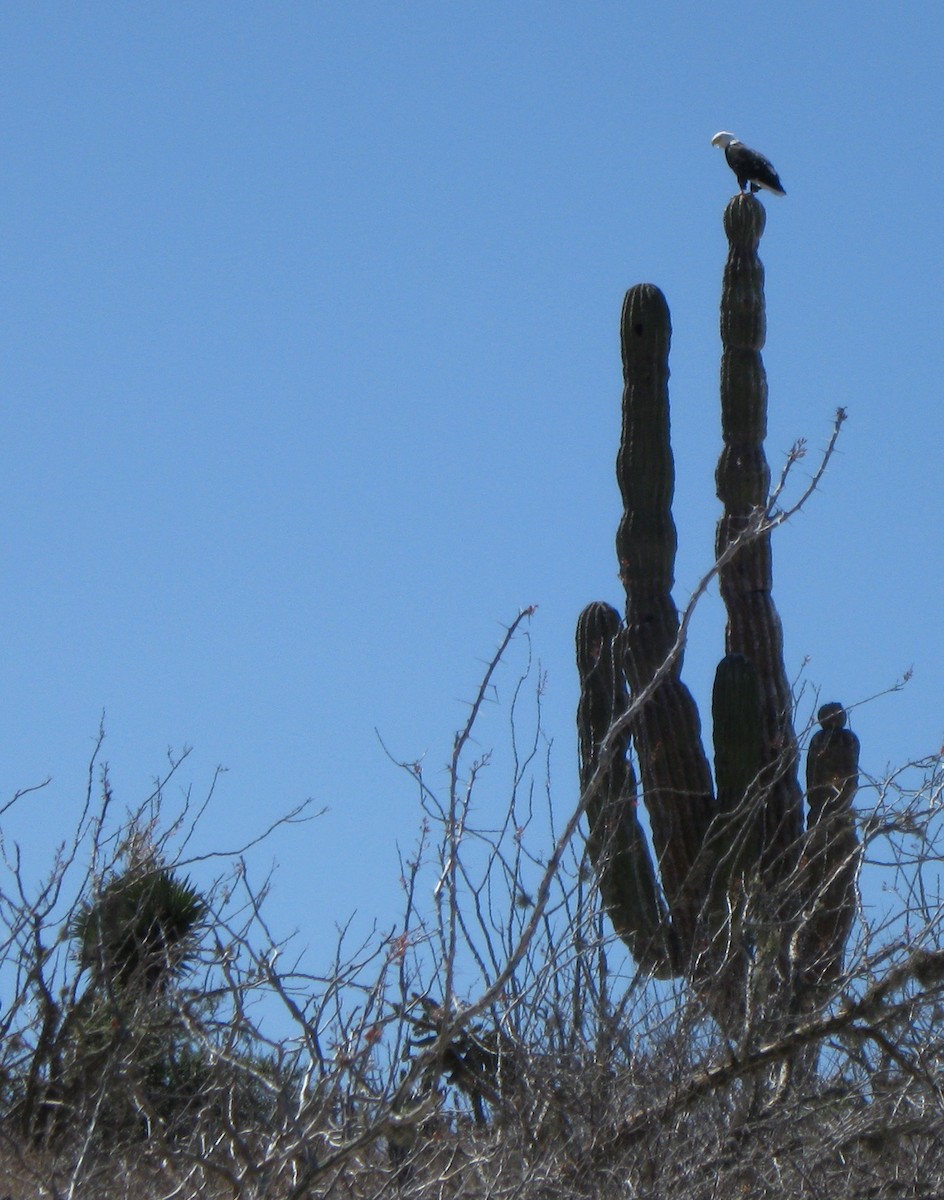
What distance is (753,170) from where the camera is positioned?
469 inches

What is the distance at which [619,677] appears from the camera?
9.77 meters

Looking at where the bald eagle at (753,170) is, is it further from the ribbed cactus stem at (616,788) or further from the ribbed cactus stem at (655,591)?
the ribbed cactus stem at (616,788)

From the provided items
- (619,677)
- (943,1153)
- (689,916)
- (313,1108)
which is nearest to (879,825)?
(943,1153)

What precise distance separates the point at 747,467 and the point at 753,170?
2585 mm

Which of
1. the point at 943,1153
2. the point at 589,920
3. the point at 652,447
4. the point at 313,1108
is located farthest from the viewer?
the point at 652,447

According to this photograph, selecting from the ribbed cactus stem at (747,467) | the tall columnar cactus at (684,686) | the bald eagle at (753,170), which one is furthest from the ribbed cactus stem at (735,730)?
the bald eagle at (753,170)

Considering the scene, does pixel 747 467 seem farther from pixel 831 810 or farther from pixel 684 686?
pixel 831 810

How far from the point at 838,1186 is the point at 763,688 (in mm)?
5320

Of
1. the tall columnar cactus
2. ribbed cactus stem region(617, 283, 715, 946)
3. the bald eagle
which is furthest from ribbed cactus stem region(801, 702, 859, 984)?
the bald eagle

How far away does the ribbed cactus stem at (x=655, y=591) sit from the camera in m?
9.46

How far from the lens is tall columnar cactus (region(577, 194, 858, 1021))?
326 inches

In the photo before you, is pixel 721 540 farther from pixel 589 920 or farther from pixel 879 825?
pixel 589 920

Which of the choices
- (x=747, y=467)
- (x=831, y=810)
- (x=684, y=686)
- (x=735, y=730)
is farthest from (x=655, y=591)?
(x=831, y=810)

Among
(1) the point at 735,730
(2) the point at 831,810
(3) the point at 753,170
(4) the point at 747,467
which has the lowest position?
(2) the point at 831,810
